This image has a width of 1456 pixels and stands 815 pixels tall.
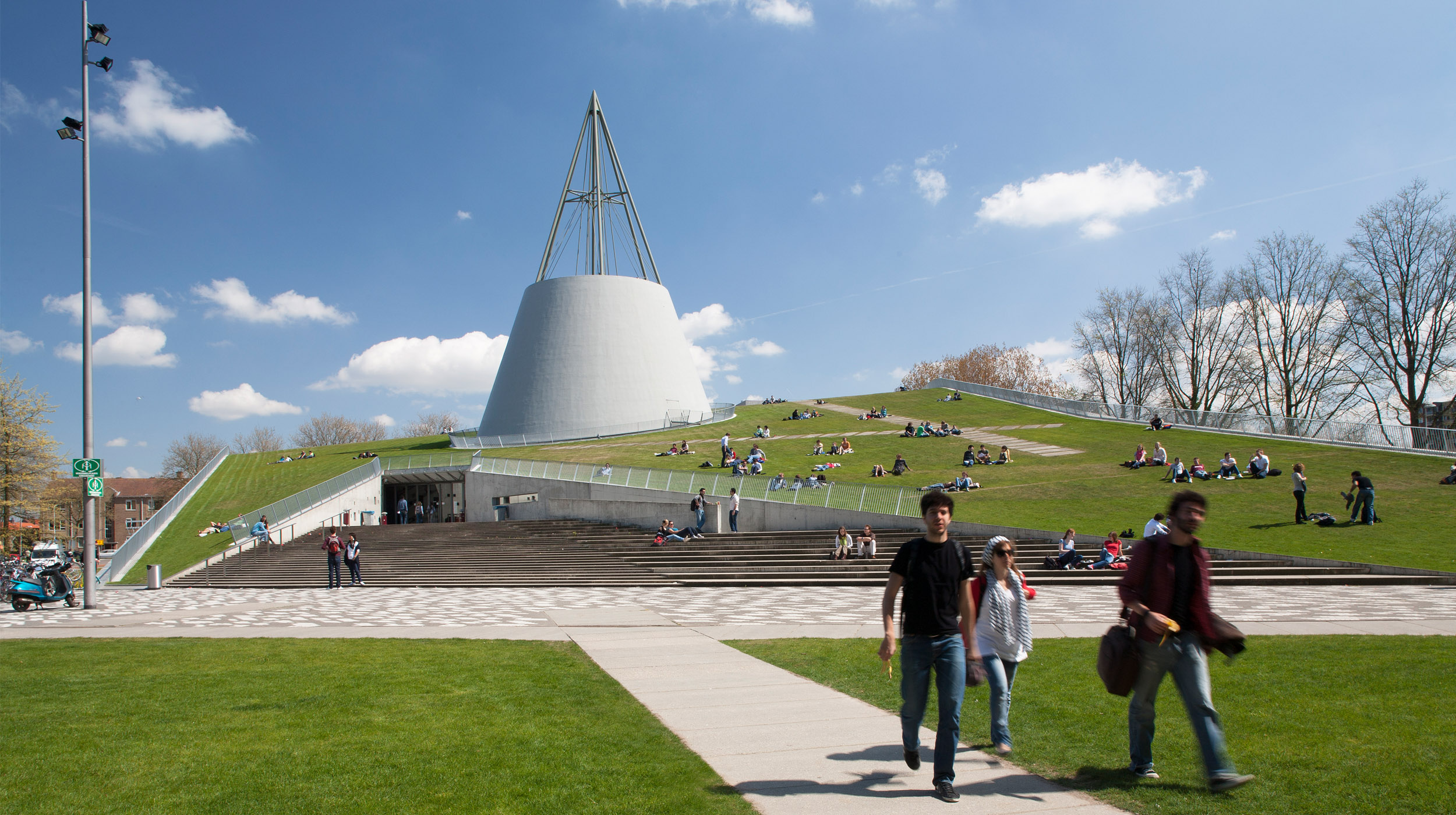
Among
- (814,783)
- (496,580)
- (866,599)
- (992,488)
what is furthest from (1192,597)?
(992,488)

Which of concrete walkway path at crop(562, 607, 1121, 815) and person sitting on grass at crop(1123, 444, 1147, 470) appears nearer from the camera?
concrete walkway path at crop(562, 607, 1121, 815)

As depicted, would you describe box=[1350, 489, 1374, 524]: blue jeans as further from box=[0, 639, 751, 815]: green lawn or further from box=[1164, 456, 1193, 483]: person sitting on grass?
box=[0, 639, 751, 815]: green lawn

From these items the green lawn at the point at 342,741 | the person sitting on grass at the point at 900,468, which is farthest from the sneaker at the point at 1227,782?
the person sitting on grass at the point at 900,468

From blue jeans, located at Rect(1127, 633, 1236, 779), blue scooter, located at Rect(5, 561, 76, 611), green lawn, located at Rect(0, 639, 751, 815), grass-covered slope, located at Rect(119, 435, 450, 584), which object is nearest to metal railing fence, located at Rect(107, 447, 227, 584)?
grass-covered slope, located at Rect(119, 435, 450, 584)

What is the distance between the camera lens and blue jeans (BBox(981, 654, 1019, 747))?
4.53 metres

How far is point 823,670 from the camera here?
7027 millimetres

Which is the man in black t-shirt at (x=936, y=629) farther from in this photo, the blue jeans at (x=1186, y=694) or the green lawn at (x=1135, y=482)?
the green lawn at (x=1135, y=482)

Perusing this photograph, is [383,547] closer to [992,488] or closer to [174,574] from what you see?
[174,574]

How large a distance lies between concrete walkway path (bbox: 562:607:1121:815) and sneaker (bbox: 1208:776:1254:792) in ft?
1.61

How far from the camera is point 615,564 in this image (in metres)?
19.5

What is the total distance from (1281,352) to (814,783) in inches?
1880

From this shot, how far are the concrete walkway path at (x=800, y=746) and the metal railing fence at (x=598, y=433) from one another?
42439 mm

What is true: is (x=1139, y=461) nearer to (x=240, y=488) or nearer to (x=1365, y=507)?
(x=1365, y=507)

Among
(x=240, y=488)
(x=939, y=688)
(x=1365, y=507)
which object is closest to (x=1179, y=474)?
(x=1365, y=507)
